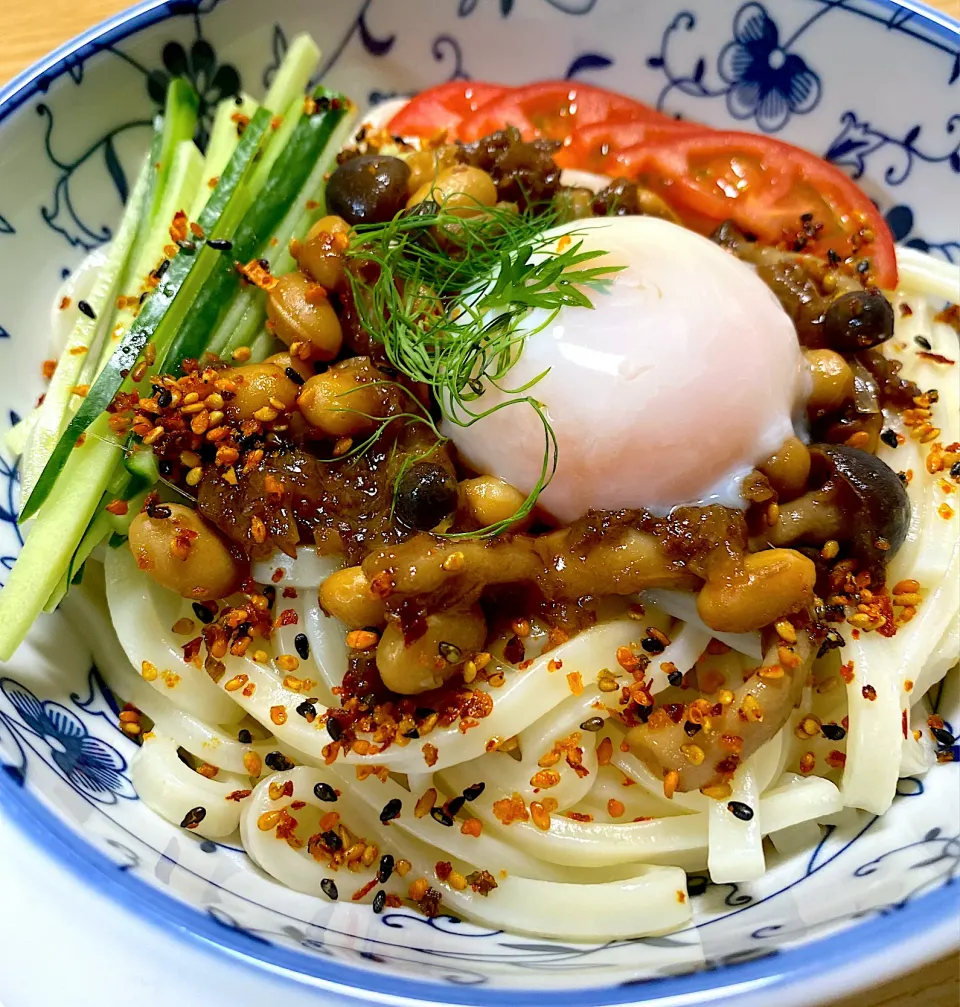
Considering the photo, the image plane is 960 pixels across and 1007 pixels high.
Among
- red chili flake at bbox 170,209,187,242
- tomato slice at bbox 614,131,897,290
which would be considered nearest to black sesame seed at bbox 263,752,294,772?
red chili flake at bbox 170,209,187,242

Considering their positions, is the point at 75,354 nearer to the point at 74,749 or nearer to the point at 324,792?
the point at 74,749

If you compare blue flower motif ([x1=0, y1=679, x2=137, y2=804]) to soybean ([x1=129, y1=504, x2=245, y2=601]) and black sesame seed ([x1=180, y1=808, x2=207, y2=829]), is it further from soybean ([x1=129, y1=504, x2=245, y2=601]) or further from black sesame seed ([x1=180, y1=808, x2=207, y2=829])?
soybean ([x1=129, y1=504, x2=245, y2=601])

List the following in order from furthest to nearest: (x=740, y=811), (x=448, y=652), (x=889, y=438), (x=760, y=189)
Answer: (x=760, y=189) → (x=889, y=438) → (x=740, y=811) → (x=448, y=652)

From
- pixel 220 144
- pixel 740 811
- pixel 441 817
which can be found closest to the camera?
pixel 740 811

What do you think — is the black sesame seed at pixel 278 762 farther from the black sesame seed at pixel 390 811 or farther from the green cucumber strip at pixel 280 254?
the green cucumber strip at pixel 280 254

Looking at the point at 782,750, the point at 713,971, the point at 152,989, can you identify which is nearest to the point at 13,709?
the point at 152,989

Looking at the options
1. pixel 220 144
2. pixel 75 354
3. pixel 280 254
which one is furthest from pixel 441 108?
pixel 75 354

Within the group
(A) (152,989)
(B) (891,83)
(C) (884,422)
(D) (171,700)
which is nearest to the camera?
(A) (152,989)

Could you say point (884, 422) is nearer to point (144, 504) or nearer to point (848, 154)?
point (848, 154)
